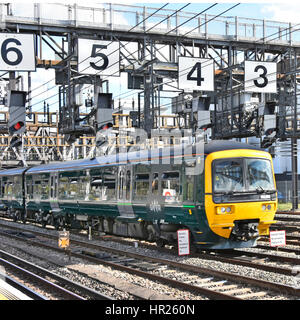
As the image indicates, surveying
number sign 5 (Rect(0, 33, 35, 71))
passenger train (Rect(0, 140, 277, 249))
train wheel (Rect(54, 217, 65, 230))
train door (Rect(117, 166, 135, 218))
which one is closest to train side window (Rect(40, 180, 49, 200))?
train wheel (Rect(54, 217, 65, 230))

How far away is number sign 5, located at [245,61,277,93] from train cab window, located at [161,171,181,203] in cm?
1096

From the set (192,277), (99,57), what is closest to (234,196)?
(192,277)

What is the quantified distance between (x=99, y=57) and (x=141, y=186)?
29.9ft

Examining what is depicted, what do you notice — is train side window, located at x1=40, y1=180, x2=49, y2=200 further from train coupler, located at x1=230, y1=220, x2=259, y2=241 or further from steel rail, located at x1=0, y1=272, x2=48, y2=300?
train coupler, located at x1=230, y1=220, x2=259, y2=241

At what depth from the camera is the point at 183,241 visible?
12.7m

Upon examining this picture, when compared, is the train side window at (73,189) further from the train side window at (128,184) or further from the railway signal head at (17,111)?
the train side window at (128,184)

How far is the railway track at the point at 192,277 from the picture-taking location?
362 inches

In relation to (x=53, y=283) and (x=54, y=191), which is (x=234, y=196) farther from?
(x=54, y=191)

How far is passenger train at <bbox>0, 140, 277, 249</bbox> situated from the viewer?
12594 millimetres

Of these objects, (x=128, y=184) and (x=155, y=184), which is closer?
(x=155, y=184)

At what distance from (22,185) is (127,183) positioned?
11.9 meters
